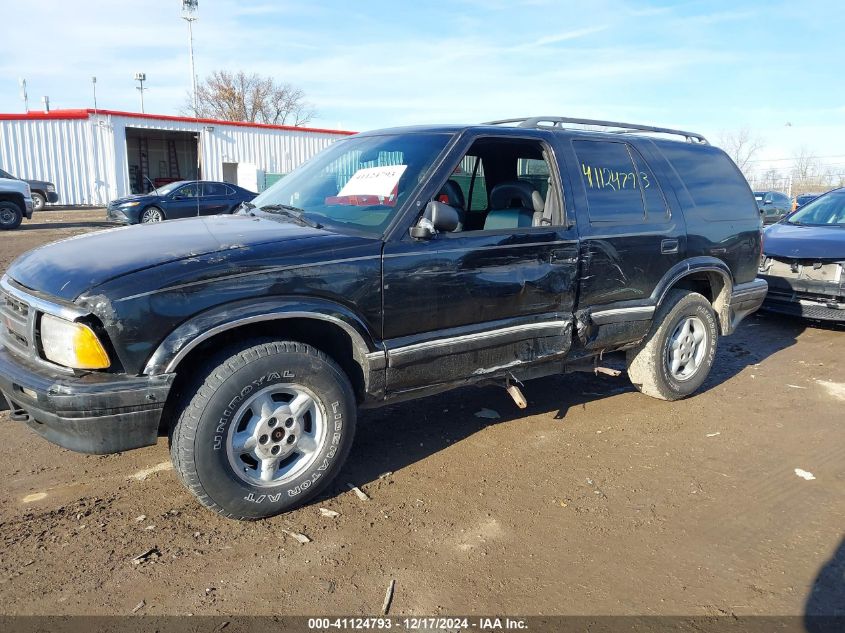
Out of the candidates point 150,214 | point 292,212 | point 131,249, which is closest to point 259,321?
point 131,249

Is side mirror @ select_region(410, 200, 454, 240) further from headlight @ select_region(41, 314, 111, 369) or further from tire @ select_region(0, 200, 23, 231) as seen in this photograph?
tire @ select_region(0, 200, 23, 231)

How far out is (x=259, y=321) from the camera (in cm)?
299

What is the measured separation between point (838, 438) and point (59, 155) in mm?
30619

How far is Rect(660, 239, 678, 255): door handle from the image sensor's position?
15.2 ft

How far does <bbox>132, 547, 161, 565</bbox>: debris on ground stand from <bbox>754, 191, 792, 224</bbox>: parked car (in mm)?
23878

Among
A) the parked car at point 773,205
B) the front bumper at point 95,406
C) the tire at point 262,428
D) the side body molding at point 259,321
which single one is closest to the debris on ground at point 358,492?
the tire at point 262,428

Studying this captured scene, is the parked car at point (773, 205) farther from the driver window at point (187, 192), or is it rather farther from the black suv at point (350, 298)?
the black suv at point (350, 298)

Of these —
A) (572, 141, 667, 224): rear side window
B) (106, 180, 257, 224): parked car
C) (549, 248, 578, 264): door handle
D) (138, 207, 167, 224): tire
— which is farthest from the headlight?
(138, 207, 167, 224): tire

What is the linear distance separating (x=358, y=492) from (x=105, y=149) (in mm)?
28667

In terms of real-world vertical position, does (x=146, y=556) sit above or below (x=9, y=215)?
below

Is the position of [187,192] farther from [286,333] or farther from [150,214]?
[286,333]

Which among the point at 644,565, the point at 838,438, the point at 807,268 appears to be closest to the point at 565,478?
the point at 644,565

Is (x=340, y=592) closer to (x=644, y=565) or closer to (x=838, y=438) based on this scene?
(x=644, y=565)

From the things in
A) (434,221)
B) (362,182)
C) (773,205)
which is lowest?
(773,205)
